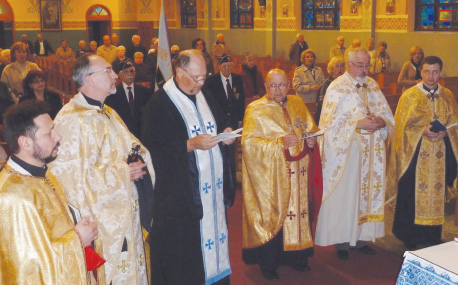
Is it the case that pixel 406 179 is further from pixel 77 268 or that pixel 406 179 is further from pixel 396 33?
pixel 396 33

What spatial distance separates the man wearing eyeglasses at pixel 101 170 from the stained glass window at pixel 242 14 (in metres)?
17.5

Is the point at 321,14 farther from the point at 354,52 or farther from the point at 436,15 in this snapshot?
the point at 354,52

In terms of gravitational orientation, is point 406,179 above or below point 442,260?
below

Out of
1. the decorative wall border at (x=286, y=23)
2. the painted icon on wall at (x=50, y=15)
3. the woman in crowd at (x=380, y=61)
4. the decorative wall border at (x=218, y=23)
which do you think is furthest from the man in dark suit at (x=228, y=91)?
the painted icon on wall at (x=50, y=15)

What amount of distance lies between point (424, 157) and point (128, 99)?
323cm

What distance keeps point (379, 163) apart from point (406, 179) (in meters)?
0.41

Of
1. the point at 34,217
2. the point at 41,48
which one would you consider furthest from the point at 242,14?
the point at 34,217

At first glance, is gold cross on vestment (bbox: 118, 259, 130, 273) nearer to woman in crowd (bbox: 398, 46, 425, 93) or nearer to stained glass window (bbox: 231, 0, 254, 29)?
woman in crowd (bbox: 398, 46, 425, 93)

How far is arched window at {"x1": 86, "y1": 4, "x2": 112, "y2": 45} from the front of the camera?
24.3m

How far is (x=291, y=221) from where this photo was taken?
15.3 ft

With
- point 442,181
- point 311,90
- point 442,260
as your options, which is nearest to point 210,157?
point 442,260

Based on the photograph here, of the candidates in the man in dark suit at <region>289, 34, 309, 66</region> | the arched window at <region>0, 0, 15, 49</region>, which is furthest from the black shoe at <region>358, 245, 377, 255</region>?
the arched window at <region>0, 0, 15, 49</region>

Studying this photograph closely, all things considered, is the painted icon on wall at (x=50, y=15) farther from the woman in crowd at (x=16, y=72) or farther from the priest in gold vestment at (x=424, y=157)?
the priest in gold vestment at (x=424, y=157)

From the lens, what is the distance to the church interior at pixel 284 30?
499 cm
